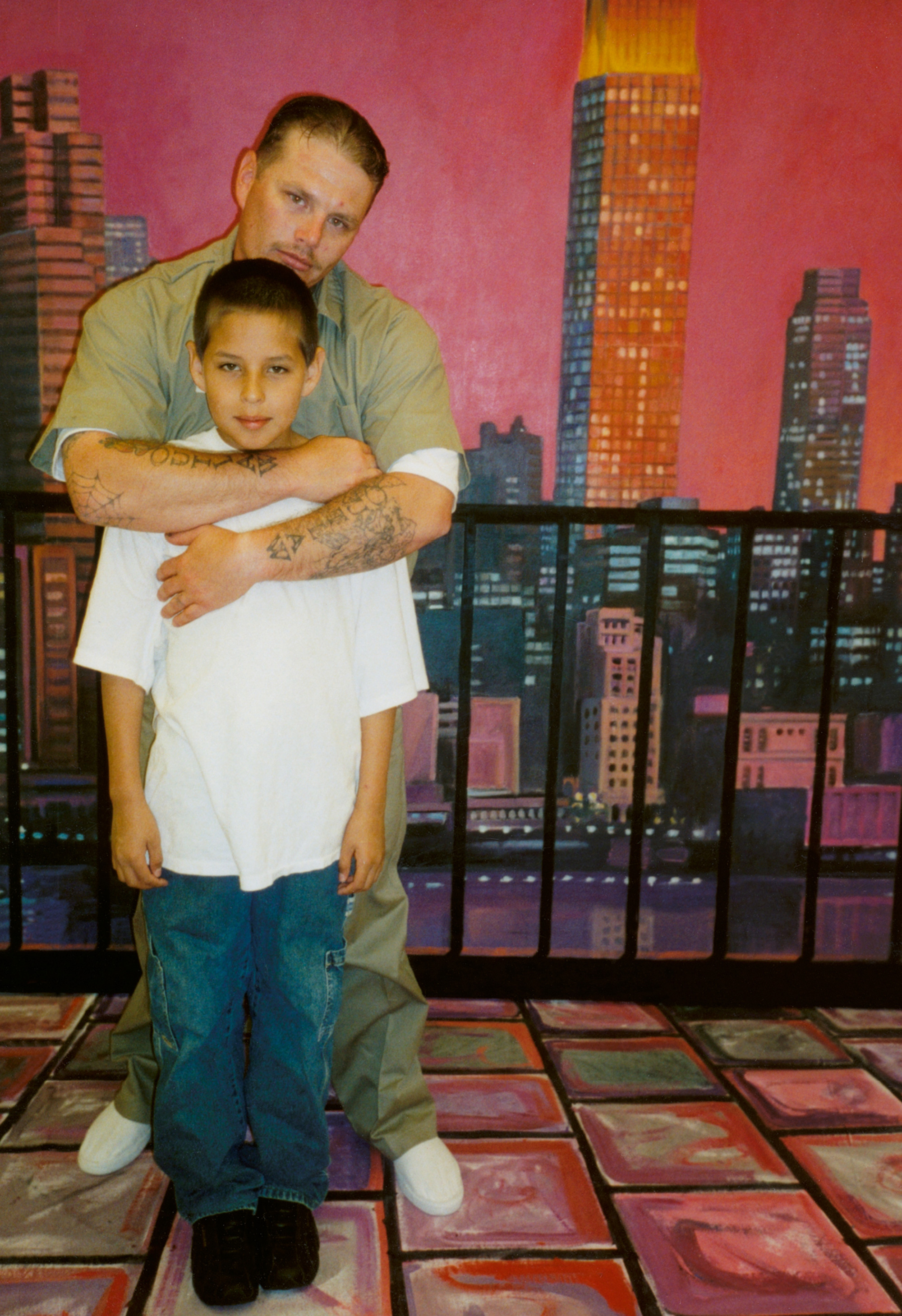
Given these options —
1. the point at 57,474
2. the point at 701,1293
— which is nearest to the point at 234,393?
the point at 57,474

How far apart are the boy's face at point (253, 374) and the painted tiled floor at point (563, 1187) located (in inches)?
44.3

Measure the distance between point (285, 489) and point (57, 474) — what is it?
0.38m

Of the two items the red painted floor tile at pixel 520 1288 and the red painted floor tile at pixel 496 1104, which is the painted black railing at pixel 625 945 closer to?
the red painted floor tile at pixel 496 1104

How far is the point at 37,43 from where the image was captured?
226 centimetres

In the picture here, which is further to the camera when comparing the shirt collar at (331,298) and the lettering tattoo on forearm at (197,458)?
the shirt collar at (331,298)

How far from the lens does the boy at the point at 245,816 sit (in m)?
1.07

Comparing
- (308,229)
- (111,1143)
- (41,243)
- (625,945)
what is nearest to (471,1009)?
(625,945)

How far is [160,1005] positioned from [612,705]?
6.01ft

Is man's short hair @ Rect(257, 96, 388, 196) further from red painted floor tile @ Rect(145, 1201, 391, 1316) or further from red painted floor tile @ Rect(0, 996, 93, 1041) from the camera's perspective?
red painted floor tile @ Rect(0, 996, 93, 1041)

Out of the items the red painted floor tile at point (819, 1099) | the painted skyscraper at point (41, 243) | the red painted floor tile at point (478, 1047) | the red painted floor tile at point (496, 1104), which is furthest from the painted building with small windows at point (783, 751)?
the painted skyscraper at point (41, 243)

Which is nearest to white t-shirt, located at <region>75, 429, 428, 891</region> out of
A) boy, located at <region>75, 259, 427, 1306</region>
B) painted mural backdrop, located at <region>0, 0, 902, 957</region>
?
boy, located at <region>75, 259, 427, 1306</region>

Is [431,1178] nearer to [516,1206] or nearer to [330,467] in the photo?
[516,1206]

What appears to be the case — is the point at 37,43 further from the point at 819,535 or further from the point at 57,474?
the point at 819,535

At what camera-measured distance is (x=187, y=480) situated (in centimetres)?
109
